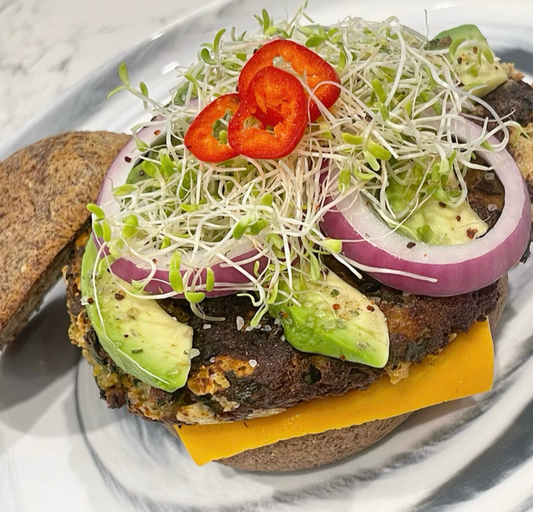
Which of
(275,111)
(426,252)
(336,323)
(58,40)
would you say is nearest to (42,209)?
(275,111)

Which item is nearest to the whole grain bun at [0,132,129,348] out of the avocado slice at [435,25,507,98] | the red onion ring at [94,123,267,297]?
the red onion ring at [94,123,267,297]

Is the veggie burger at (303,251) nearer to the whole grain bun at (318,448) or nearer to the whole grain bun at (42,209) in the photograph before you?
the whole grain bun at (318,448)

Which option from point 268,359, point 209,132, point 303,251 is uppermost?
point 209,132

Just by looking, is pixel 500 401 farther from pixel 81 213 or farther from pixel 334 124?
pixel 81 213

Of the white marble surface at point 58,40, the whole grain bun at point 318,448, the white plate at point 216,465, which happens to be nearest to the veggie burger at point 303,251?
the whole grain bun at point 318,448

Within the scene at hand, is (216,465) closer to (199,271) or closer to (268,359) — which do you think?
(268,359)

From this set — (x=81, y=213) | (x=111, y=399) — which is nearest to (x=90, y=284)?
(x=111, y=399)
